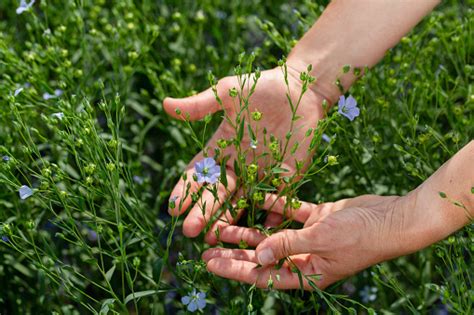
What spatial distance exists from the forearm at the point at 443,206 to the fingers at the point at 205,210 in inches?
17.8

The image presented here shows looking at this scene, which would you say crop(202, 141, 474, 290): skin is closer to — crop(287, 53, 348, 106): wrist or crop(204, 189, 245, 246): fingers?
crop(204, 189, 245, 246): fingers

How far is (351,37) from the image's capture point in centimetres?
204

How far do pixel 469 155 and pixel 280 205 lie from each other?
1.58ft


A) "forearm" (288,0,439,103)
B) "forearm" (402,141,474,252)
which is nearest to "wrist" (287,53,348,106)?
"forearm" (288,0,439,103)

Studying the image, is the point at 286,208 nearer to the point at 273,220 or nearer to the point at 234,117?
the point at 273,220

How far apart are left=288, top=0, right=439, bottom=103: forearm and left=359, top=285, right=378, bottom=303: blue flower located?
1.85 ft

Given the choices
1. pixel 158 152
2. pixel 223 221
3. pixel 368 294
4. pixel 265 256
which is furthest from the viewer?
pixel 158 152

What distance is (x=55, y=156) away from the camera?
6.68 ft

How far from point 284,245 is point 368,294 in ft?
1.75

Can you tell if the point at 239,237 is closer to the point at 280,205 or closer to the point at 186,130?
the point at 280,205

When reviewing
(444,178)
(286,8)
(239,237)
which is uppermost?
(286,8)

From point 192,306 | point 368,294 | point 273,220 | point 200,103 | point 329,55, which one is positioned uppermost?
point 329,55

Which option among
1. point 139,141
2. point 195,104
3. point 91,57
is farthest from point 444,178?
point 91,57

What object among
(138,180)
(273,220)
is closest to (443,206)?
(273,220)
